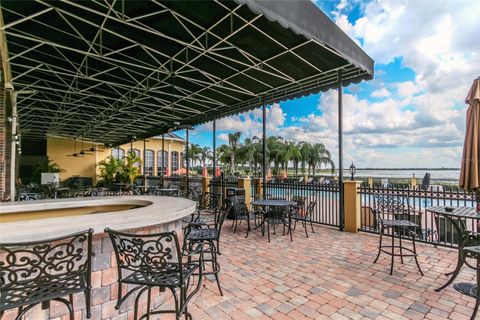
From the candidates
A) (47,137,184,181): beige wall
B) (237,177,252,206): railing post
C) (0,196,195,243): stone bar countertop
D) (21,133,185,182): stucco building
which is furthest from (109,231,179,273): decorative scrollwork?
(47,137,184,181): beige wall

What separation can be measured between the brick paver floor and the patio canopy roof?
312 centimetres

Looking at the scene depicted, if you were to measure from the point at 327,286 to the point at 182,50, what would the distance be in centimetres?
466

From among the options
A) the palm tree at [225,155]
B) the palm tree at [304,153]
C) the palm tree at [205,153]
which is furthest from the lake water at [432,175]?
the palm tree at [205,153]

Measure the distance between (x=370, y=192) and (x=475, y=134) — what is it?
7.70 feet

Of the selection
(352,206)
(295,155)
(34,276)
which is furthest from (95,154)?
(295,155)

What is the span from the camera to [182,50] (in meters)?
4.98

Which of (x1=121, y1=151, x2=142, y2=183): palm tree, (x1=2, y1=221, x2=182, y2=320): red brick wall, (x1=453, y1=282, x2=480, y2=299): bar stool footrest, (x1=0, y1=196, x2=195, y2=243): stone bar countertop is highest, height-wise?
(x1=121, y1=151, x2=142, y2=183): palm tree

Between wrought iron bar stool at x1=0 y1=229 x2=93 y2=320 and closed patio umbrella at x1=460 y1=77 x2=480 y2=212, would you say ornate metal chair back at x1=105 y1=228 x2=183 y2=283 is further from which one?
closed patio umbrella at x1=460 y1=77 x2=480 y2=212

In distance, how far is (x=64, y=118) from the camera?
1115 centimetres

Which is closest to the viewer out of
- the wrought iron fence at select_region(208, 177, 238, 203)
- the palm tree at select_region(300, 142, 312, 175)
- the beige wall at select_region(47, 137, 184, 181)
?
the wrought iron fence at select_region(208, 177, 238, 203)

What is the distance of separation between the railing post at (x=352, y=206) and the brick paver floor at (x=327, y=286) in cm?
96

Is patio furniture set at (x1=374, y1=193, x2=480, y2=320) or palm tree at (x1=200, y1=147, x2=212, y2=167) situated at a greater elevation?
A: palm tree at (x1=200, y1=147, x2=212, y2=167)

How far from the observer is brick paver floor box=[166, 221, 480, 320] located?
245cm

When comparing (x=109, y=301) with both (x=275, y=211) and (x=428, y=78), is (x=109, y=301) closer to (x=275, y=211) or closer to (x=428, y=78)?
(x=275, y=211)
